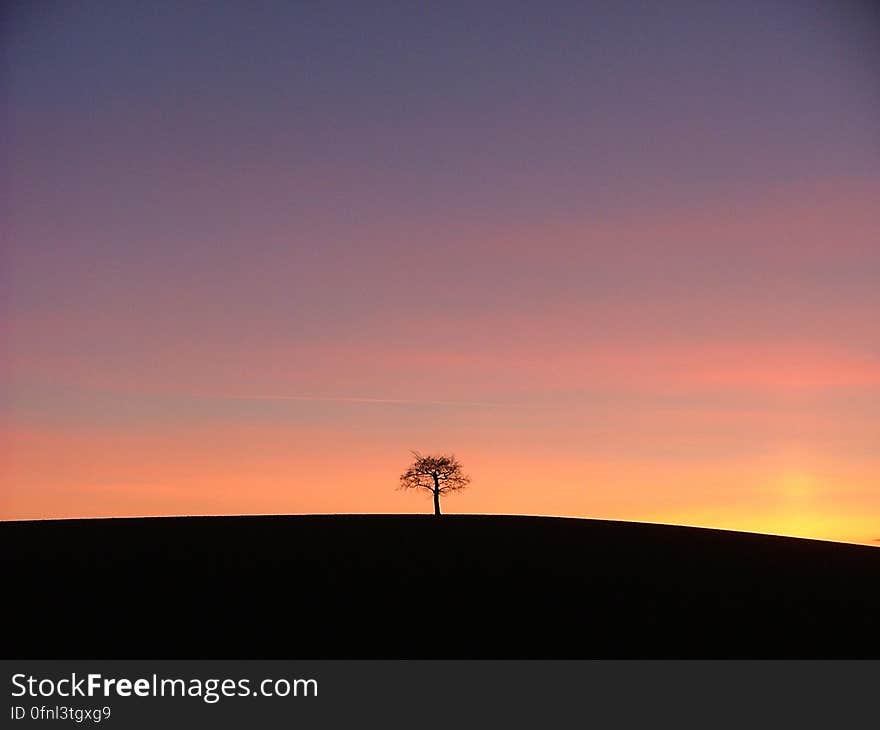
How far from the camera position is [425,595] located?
25828 millimetres

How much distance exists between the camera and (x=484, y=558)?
105ft

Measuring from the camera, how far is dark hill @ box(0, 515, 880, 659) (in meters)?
21.2

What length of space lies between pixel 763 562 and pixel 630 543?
592 centimetres

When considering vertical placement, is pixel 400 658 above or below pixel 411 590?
below

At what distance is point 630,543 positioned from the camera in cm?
3728

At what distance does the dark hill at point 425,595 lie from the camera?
69.7ft
